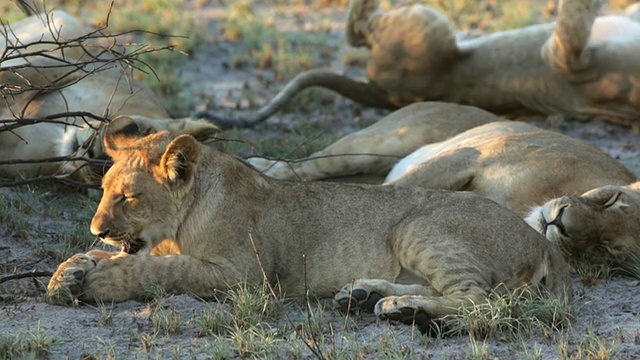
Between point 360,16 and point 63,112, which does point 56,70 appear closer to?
point 63,112

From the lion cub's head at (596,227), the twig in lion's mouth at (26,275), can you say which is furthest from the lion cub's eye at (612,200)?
the twig in lion's mouth at (26,275)

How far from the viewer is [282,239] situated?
14.8 ft

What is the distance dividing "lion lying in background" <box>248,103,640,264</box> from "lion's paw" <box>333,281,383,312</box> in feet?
3.60

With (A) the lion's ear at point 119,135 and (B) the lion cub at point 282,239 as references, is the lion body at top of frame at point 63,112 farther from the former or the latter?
(B) the lion cub at point 282,239

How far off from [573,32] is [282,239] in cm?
361

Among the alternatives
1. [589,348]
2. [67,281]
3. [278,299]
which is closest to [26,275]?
[67,281]

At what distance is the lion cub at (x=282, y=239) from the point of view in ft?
14.0

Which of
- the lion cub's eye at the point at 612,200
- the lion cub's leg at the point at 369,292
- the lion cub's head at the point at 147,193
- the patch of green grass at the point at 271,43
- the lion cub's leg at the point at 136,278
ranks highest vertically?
the lion cub's head at the point at 147,193

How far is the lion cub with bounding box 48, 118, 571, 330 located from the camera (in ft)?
14.0

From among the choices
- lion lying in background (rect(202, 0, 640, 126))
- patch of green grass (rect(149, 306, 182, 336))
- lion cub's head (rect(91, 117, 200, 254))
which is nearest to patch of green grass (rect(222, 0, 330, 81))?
lion lying in background (rect(202, 0, 640, 126))

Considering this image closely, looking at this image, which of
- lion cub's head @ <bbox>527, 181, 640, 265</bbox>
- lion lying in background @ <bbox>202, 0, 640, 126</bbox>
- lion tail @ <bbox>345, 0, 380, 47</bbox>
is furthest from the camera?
lion tail @ <bbox>345, 0, 380, 47</bbox>

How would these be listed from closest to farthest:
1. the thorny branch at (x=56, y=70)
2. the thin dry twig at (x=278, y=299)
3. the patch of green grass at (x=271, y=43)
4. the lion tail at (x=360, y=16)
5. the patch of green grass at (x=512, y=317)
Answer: the thin dry twig at (x=278, y=299), the patch of green grass at (x=512, y=317), the thorny branch at (x=56, y=70), the lion tail at (x=360, y=16), the patch of green grass at (x=271, y=43)

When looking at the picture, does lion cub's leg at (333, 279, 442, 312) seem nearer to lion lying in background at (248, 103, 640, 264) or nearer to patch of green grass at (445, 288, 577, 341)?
patch of green grass at (445, 288, 577, 341)

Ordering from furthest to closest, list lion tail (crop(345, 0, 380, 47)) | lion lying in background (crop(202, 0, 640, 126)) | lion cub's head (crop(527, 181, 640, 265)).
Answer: lion tail (crop(345, 0, 380, 47)), lion lying in background (crop(202, 0, 640, 126)), lion cub's head (crop(527, 181, 640, 265))
